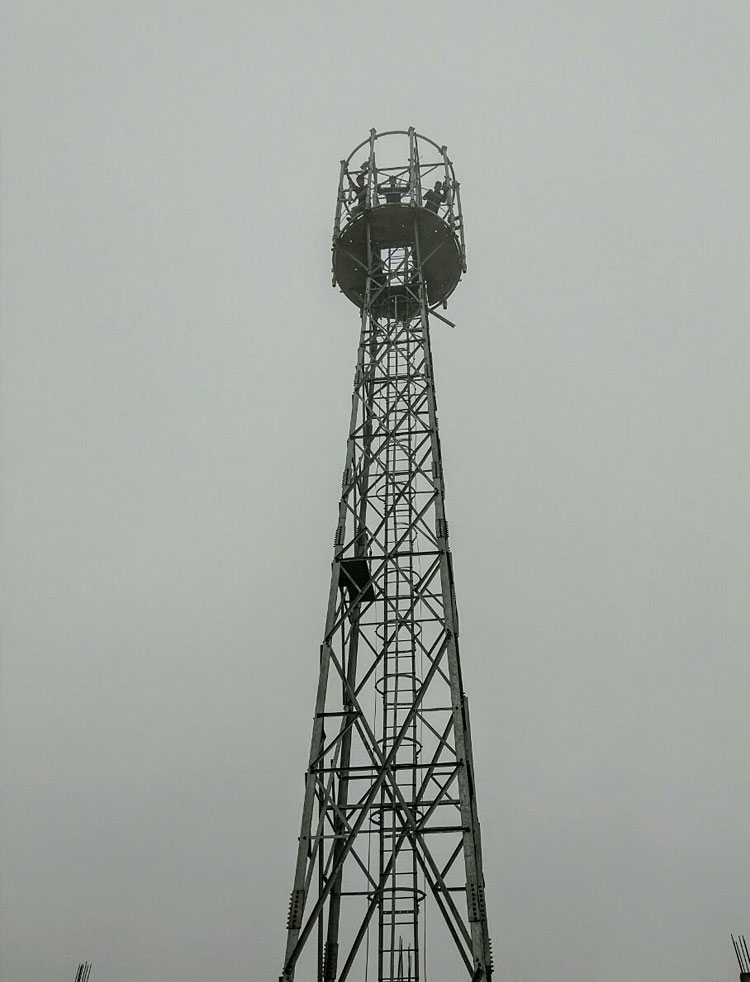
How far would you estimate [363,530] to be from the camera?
18984 millimetres

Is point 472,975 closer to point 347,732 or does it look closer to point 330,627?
point 347,732

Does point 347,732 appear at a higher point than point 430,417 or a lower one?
lower

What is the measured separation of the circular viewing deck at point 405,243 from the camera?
22125mm

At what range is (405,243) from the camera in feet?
74.2

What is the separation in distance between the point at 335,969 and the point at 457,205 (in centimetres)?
1780

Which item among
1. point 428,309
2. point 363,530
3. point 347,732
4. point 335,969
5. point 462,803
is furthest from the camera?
point 428,309

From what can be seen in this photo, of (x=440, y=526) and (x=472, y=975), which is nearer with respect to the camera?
(x=472, y=975)

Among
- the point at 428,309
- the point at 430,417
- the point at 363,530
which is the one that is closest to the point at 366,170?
the point at 428,309

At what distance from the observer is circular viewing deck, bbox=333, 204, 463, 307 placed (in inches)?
871

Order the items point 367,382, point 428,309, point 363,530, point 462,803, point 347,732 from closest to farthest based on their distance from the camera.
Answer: point 462,803, point 347,732, point 363,530, point 367,382, point 428,309

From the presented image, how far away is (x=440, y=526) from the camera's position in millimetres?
17469

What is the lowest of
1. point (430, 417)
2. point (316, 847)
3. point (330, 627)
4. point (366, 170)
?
point (316, 847)

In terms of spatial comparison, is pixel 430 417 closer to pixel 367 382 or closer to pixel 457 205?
pixel 367 382

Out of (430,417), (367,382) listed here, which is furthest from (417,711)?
(367,382)
